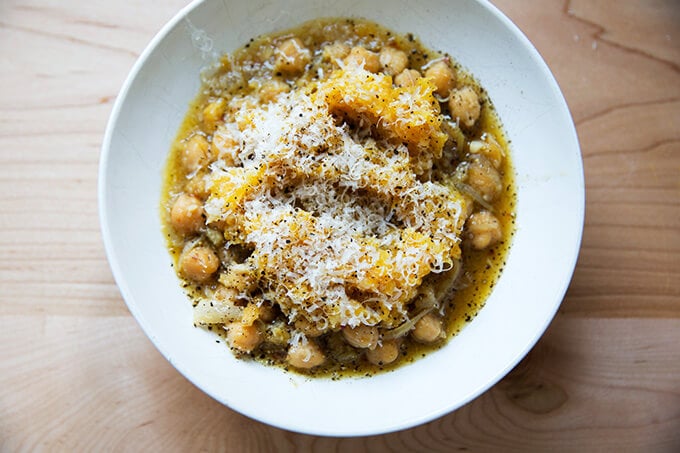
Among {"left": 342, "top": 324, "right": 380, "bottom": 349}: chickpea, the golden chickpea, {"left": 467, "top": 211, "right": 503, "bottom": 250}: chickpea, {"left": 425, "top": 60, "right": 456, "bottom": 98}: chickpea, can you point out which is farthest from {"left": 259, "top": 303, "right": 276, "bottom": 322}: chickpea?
{"left": 425, "top": 60, "right": 456, "bottom": 98}: chickpea

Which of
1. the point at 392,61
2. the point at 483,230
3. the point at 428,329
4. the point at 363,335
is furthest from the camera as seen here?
the point at 392,61

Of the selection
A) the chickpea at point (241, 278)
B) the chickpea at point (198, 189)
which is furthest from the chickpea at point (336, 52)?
the chickpea at point (241, 278)

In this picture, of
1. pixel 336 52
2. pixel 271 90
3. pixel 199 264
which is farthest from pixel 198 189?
pixel 336 52

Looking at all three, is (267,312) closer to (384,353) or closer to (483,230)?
(384,353)

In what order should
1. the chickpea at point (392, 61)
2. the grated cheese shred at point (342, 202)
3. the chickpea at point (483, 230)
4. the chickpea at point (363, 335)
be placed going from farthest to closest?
the chickpea at point (392, 61)
the chickpea at point (483, 230)
the chickpea at point (363, 335)
the grated cheese shred at point (342, 202)

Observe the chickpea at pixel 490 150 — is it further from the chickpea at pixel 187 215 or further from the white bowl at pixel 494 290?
the chickpea at pixel 187 215

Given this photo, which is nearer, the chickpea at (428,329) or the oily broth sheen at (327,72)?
the chickpea at (428,329)
